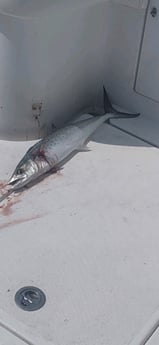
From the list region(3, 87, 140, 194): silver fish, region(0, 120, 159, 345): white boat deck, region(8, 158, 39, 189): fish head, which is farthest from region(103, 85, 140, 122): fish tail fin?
region(8, 158, 39, 189): fish head

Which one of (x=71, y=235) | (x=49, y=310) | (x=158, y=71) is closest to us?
(x=49, y=310)

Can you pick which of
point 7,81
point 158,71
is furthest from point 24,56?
point 158,71

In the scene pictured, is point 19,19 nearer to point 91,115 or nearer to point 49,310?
point 91,115

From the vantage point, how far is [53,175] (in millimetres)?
2107

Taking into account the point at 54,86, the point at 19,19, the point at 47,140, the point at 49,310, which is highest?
the point at 19,19

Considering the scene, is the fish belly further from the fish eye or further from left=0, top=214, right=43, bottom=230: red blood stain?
left=0, top=214, right=43, bottom=230: red blood stain

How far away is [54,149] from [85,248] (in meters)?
0.49

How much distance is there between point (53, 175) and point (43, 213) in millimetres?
224

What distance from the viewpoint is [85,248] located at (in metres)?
1.79

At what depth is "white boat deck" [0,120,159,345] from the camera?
5.08 feet

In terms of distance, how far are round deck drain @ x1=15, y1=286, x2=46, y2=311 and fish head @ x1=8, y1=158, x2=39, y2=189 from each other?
458 mm

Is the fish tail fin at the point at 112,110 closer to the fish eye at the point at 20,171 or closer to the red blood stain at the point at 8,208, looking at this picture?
the fish eye at the point at 20,171

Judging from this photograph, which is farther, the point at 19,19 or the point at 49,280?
the point at 19,19

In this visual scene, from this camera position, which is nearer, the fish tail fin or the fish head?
the fish head
